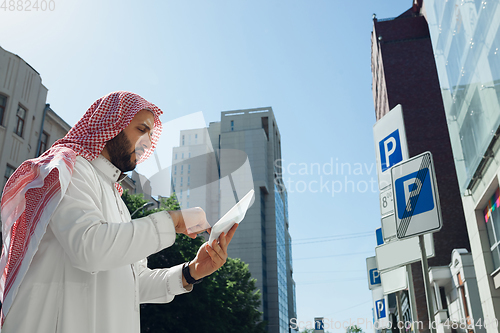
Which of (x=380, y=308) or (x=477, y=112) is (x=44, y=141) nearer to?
(x=380, y=308)

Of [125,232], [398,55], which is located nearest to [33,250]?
[125,232]

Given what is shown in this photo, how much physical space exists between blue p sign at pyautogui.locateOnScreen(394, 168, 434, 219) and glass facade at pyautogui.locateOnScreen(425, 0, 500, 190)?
30.3 ft

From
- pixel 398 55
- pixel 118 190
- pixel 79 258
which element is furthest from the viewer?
pixel 398 55

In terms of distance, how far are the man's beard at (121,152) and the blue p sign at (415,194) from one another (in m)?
2.27

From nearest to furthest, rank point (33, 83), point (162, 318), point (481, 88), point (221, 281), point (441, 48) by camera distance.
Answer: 1. point (481, 88)
2. point (441, 48)
3. point (162, 318)
4. point (33, 83)
5. point (221, 281)

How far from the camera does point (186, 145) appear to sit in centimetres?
205

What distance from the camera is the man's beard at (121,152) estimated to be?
7.34 ft

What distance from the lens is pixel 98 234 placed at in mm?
1690

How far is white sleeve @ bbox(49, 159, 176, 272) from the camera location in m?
1.68

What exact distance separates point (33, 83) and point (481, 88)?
737 inches

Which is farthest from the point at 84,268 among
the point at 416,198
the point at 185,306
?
the point at 185,306

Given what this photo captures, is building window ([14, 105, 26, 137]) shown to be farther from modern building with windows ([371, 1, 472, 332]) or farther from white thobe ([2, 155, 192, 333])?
modern building with windows ([371, 1, 472, 332])

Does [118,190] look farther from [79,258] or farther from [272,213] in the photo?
[272,213]

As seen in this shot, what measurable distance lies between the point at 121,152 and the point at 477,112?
13.1 metres
